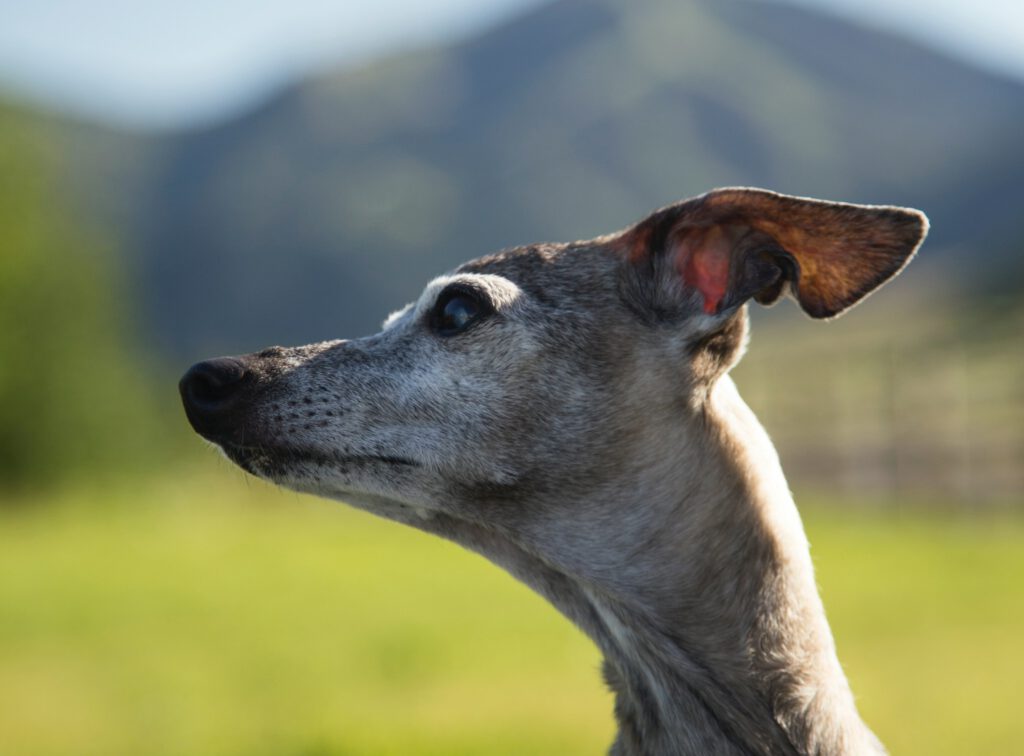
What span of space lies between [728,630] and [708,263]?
1.19 metres

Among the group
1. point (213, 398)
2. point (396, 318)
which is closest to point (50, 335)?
point (396, 318)

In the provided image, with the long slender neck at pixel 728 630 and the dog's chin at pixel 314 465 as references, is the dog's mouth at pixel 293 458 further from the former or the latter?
the long slender neck at pixel 728 630

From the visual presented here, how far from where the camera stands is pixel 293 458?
12.6ft

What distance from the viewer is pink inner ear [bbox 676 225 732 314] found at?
3848mm

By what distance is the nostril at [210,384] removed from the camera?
148 inches

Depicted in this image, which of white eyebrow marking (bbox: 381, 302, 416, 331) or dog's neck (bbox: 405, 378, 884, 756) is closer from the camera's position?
dog's neck (bbox: 405, 378, 884, 756)

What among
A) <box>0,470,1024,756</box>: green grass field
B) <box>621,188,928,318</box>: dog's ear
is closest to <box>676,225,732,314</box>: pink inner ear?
<box>621,188,928,318</box>: dog's ear

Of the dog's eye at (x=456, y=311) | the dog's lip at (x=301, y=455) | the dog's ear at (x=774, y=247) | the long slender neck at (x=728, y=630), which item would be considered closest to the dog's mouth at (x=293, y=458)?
the dog's lip at (x=301, y=455)

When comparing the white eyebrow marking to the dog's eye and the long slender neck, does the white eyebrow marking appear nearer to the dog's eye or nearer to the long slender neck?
the dog's eye

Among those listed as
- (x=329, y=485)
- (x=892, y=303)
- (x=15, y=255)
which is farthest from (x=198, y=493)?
(x=892, y=303)

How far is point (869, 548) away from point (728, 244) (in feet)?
39.9

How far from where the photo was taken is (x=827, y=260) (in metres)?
3.67

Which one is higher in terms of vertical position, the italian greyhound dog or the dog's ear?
the dog's ear

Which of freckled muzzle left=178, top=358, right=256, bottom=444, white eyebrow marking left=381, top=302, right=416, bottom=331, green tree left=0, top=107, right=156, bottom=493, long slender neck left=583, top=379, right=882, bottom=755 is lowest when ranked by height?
long slender neck left=583, top=379, right=882, bottom=755
